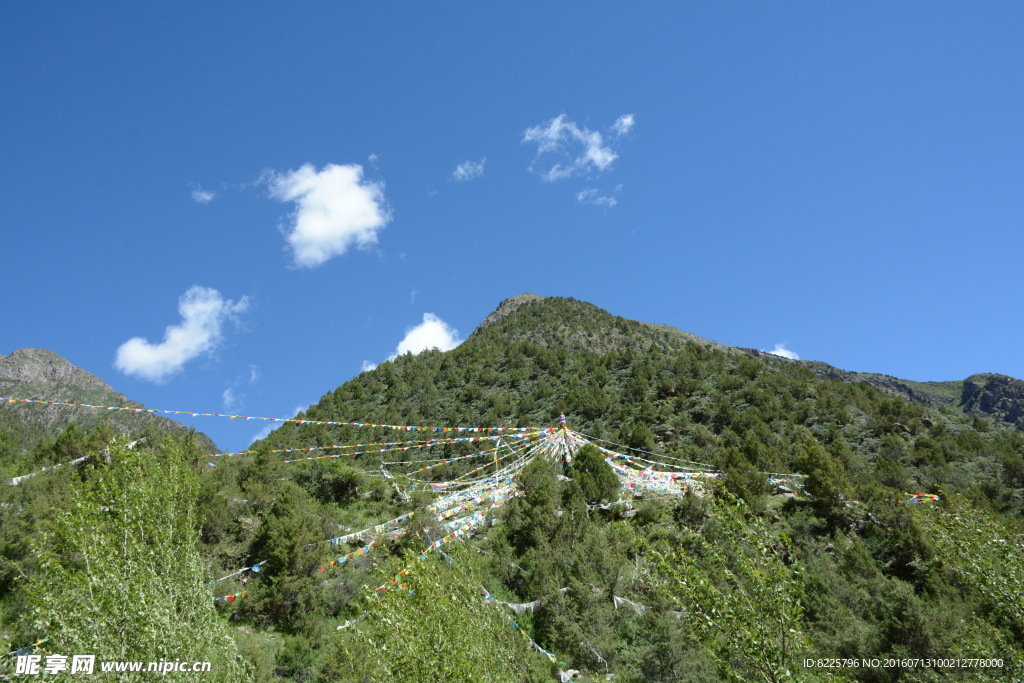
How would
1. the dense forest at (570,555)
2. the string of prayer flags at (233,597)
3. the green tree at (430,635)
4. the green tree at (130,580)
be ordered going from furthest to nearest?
the string of prayer flags at (233,597)
the green tree at (130,580)
the dense forest at (570,555)
the green tree at (430,635)

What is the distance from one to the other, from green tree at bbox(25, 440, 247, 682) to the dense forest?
5 centimetres

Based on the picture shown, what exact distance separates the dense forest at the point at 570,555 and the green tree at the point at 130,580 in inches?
1.8

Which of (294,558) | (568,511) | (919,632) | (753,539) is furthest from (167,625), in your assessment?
(919,632)

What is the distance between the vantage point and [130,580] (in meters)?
10.5

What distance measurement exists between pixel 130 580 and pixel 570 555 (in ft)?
39.3

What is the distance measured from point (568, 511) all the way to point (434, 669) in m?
12.0

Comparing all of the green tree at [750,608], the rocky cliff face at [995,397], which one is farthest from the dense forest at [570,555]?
the rocky cliff face at [995,397]

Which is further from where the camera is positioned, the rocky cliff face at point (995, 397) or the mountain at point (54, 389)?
the rocky cliff face at point (995, 397)

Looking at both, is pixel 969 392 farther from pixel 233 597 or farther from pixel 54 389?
pixel 54 389

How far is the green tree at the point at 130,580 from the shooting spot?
9555 millimetres

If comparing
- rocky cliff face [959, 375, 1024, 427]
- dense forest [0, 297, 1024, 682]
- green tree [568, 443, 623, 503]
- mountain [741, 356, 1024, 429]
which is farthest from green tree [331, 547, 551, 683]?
rocky cliff face [959, 375, 1024, 427]

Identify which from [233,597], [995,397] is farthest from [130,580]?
[995,397]

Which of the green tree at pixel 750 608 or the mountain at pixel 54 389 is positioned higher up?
the mountain at pixel 54 389

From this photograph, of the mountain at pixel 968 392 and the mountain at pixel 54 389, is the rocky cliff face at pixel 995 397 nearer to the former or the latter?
the mountain at pixel 968 392
